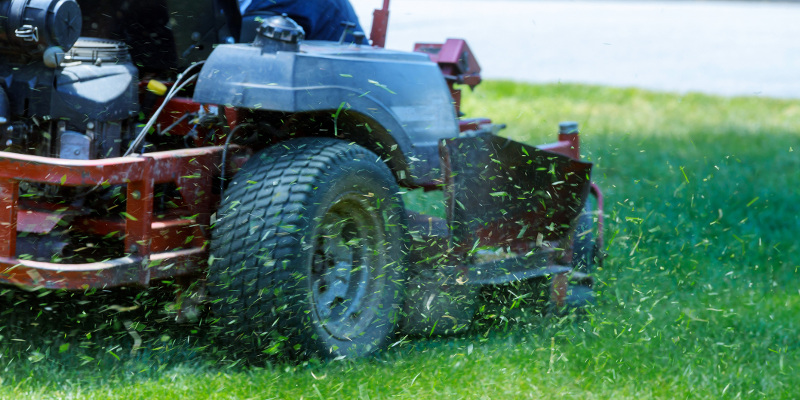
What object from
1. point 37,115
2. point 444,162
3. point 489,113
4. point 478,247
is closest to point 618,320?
point 478,247

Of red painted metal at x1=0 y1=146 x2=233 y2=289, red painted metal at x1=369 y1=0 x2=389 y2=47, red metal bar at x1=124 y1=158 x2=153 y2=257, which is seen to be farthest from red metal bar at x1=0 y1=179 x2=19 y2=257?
red painted metal at x1=369 y1=0 x2=389 y2=47

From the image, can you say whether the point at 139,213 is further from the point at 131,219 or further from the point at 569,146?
the point at 569,146

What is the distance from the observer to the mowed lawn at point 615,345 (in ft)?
10.7

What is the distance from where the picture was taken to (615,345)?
3932 mm

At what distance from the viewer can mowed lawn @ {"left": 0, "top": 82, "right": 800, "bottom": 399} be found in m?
3.27

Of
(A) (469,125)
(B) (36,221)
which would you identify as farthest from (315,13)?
(B) (36,221)

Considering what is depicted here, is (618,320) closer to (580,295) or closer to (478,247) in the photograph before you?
(580,295)

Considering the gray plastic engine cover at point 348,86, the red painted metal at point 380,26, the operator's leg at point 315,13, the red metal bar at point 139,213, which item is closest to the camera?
the red metal bar at point 139,213

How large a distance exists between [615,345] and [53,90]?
2.34 metres

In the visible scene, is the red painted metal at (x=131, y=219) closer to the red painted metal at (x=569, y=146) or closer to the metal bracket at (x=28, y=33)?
the metal bracket at (x=28, y=33)

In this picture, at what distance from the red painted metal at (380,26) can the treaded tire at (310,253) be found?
1094 mm

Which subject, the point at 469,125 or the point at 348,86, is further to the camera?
the point at 469,125

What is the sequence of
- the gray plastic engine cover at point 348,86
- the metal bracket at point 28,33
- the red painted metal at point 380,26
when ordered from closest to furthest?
the metal bracket at point 28,33
the gray plastic engine cover at point 348,86
the red painted metal at point 380,26

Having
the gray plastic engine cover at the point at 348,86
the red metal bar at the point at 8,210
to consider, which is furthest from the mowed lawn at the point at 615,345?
the gray plastic engine cover at the point at 348,86
